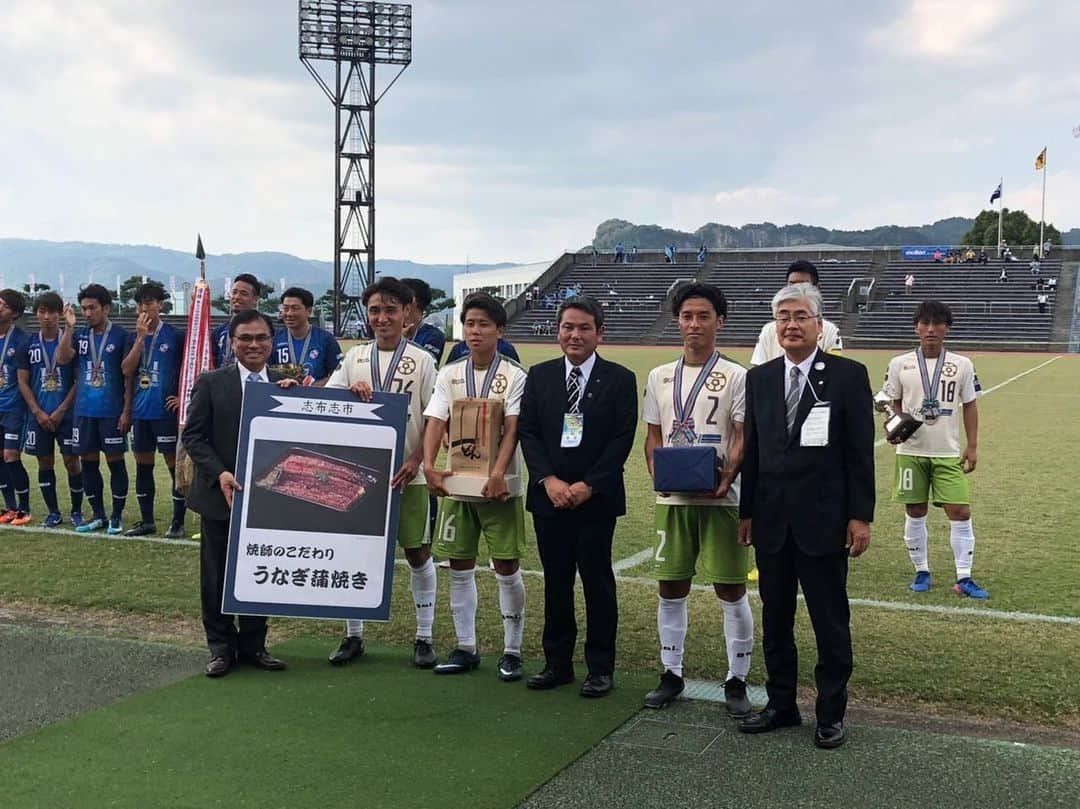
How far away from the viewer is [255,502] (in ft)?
17.1

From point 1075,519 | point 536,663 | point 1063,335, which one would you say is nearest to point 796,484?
point 536,663

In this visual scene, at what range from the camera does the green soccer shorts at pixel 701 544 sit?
4645 mm

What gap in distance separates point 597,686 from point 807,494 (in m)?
1.42

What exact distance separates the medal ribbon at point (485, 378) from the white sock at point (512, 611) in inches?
37.2

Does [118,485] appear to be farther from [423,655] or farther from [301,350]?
[423,655]

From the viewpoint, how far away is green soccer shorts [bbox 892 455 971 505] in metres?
7.02

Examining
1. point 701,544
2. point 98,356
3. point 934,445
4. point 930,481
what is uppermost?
point 98,356

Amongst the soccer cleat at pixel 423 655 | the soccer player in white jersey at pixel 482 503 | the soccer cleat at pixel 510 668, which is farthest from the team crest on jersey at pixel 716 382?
the soccer cleat at pixel 423 655

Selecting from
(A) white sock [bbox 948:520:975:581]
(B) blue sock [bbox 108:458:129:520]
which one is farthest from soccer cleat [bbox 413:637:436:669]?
(B) blue sock [bbox 108:458:129:520]

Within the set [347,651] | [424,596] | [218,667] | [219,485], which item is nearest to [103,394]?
[219,485]

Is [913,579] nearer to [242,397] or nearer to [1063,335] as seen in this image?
[242,397]

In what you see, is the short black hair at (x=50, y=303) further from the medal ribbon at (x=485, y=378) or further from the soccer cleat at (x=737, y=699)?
the soccer cleat at (x=737, y=699)

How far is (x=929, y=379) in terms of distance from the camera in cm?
717

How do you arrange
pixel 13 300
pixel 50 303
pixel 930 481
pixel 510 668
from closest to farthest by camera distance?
pixel 510 668 → pixel 930 481 → pixel 50 303 → pixel 13 300
